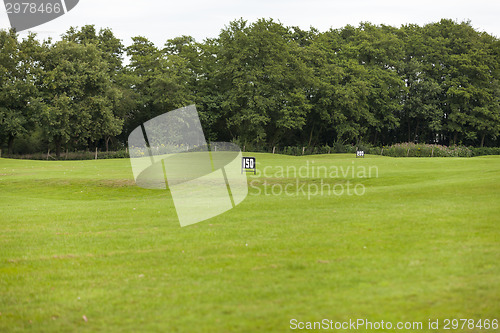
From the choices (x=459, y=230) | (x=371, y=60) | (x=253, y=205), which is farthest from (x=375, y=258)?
(x=371, y=60)

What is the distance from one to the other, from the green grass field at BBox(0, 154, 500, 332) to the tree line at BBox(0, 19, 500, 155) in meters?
45.9

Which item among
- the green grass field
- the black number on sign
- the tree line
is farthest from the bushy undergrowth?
the green grass field

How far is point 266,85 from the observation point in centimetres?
6600

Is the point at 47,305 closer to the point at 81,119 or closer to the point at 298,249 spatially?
the point at 298,249

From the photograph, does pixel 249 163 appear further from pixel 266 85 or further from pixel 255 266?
pixel 266 85

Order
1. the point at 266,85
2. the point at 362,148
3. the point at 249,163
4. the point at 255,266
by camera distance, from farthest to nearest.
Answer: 1. the point at 362,148
2. the point at 266,85
3. the point at 249,163
4. the point at 255,266

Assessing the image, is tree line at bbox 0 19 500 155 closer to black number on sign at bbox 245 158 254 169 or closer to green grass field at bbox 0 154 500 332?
black number on sign at bbox 245 158 254 169

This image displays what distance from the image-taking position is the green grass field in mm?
7855

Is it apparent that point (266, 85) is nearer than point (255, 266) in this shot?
No

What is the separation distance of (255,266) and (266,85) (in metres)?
57.6

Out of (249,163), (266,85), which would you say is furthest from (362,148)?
(249,163)

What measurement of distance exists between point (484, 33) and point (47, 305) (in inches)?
3488

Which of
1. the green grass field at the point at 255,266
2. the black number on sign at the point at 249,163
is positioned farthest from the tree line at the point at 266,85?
the green grass field at the point at 255,266

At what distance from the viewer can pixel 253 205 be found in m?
18.5
